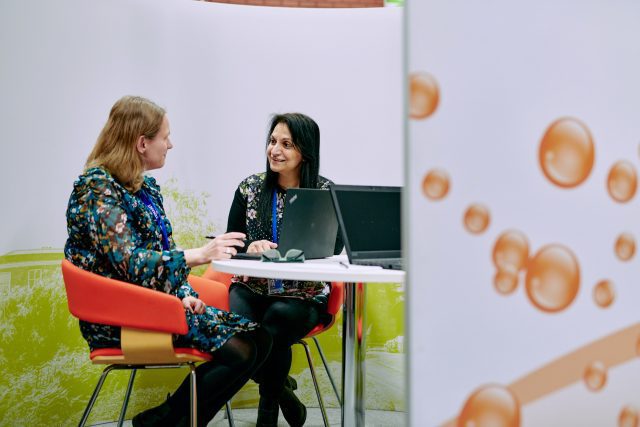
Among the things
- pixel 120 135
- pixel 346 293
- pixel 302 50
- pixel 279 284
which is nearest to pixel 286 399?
pixel 279 284

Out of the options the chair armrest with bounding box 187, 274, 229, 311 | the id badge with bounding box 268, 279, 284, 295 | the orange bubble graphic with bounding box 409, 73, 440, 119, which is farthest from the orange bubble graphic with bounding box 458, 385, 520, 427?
the chair armrest with bounding box 187, 274, 229, 311

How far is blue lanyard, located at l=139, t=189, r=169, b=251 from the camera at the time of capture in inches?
106

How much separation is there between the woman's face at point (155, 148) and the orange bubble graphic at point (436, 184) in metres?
1.61

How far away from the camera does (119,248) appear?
238cm

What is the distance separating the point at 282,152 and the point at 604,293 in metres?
2.07

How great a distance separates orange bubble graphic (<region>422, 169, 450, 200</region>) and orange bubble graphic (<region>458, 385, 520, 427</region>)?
0.38 meters

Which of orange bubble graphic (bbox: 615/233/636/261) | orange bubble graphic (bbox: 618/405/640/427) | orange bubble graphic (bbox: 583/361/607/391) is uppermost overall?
orange bubble graphic (bbox: 615/233/636/261)

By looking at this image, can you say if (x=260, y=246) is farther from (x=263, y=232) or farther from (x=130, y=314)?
(x=130, y=314)

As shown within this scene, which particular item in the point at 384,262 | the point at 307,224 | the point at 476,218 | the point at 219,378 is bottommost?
the point at 219,378

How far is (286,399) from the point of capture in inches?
131

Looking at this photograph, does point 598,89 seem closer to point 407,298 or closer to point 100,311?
point 407,298

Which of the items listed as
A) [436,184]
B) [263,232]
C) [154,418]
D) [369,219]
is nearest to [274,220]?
[263,232]

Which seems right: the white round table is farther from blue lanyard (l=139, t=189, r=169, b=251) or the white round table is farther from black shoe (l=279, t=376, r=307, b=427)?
black shoe (l=279, t=376, r=307, b=427)

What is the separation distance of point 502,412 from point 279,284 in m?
1.81
